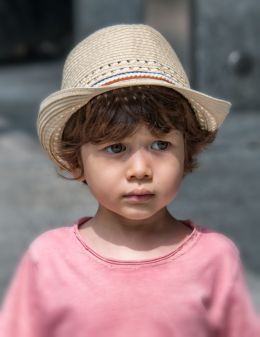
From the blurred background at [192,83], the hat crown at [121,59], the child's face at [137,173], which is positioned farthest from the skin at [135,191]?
the blurred background at [192,83]

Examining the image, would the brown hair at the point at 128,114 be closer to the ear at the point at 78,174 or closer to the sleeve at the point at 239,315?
the ear at the point at 78,174

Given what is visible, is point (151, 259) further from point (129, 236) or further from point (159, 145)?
point (159, 145)

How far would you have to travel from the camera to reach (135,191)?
85.1 inches

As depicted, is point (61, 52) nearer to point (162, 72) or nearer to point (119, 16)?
point (119, 16)

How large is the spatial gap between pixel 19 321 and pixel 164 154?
1.57 feet

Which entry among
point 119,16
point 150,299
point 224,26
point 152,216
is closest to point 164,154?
point 152,216

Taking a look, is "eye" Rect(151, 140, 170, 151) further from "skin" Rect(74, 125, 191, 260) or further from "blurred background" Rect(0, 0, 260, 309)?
"blurred background" Rect(0, 0, 260, 309)

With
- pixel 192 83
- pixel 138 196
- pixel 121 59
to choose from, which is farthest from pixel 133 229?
pixel 192 83

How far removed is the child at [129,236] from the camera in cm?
215

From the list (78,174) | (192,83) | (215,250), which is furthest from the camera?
(192,83)

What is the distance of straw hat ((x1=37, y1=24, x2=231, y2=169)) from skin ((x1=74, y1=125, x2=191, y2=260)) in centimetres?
9

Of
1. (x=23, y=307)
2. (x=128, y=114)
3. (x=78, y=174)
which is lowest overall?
(x=23, y=307)

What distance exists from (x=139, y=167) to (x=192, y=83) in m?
8.46

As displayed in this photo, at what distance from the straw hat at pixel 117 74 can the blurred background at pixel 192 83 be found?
2.49 meters
